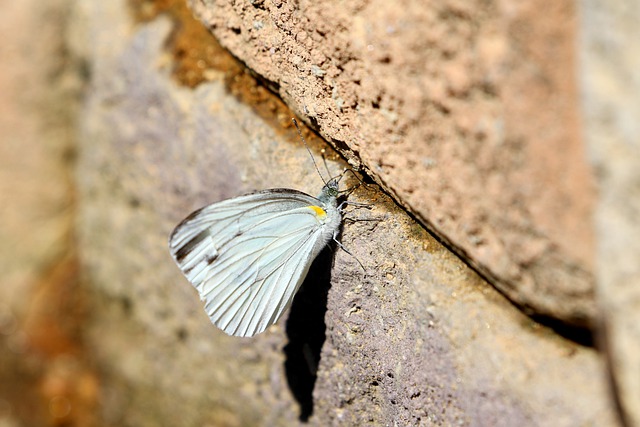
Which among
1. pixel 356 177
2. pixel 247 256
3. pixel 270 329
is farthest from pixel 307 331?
pixel 356 177

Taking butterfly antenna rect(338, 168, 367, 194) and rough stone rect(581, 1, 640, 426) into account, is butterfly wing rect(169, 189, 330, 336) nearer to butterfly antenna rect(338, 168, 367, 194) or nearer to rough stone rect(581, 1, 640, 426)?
butterfly antenna rect(338, 168, 367, 194)

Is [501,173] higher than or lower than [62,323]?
higher

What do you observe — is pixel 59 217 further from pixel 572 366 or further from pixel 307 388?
pixel 572 366

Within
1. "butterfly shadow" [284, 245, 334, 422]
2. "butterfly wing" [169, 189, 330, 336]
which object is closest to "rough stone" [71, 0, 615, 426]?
"butterfly shadow" [284, 245, 334, 422]

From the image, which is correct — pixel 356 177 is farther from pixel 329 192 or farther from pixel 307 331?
pixel 307 331

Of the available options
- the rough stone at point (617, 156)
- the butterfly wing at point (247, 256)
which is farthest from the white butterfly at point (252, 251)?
the rough stone at point (617, 156)

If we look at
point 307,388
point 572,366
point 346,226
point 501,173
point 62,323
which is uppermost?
point 501,173

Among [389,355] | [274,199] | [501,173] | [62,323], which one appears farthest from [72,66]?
[501,173]
